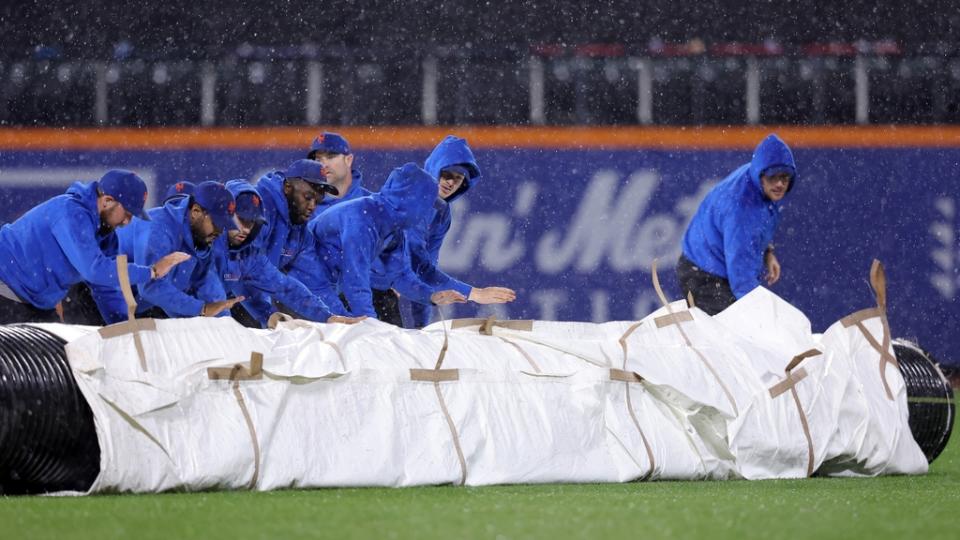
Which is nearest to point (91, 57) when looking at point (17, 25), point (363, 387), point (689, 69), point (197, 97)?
point (197, 97)

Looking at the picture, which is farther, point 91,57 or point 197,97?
point 91,57

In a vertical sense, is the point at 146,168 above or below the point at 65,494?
above

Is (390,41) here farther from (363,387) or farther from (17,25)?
(363,387)

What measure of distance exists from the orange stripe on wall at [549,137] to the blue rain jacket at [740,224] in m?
4.31

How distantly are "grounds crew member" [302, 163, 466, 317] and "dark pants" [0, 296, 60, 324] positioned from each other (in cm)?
164

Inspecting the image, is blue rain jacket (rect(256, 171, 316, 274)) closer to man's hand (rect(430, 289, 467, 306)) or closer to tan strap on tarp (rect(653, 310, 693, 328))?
man's hand (rect(430, 289, 467, 306))

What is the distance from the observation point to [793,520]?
A: 5.56 metres

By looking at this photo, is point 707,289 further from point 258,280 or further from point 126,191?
point 126,191

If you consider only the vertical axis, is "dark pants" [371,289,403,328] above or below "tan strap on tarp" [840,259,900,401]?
below

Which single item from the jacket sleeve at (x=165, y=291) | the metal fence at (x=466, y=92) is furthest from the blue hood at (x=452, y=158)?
the metal fence at (x=466, y=92)

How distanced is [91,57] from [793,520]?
40.5 ft

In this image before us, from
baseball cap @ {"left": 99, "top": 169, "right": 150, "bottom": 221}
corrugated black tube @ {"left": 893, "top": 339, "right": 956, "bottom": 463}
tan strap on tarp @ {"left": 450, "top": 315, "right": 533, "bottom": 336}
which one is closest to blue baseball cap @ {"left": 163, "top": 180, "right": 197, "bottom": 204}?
baseball cap @ {"left": 99, "top": 169, "right": 150, "bottom": 221}

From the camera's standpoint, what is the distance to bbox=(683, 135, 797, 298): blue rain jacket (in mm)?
9883

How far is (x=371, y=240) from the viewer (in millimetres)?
9742
